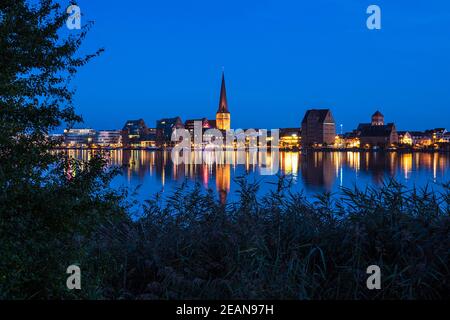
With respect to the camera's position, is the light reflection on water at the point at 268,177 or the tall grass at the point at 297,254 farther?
the light reflection on water at the point at 268,177

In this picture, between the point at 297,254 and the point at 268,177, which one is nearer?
the point at 297,254

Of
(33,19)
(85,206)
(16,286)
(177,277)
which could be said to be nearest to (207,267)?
(177,277)

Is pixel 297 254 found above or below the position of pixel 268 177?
above

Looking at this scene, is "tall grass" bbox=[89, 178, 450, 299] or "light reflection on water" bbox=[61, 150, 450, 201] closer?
"tall grass" bbox=[89, 178, 450, 299]

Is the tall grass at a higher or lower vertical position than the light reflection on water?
higher

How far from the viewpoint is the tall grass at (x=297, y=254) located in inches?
228

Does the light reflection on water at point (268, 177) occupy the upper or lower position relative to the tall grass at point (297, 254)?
lower

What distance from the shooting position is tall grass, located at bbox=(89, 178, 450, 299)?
5.79 metres

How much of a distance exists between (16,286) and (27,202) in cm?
104

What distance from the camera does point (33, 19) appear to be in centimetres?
855

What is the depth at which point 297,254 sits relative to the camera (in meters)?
6.50

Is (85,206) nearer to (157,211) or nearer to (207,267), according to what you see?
(207,267)
